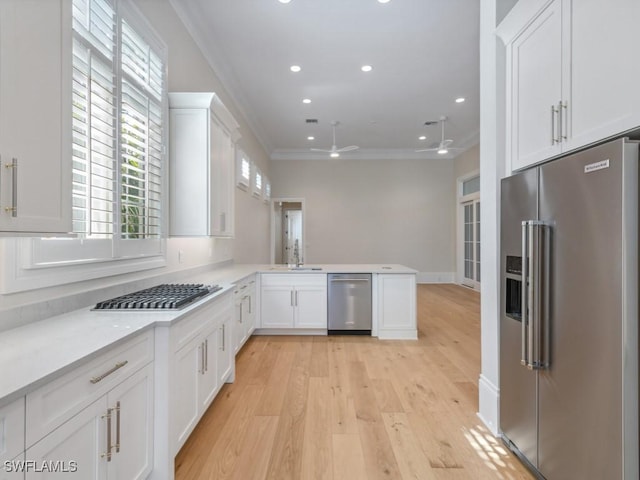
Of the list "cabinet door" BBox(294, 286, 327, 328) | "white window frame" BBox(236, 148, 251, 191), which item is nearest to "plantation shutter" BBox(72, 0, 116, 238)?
"cabinet door" BBox(294, 286, 327, 328)

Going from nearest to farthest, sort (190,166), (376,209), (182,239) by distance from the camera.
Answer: (190,166) < (182,239) < (376,209)

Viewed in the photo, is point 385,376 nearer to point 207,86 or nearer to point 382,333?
point 382,333

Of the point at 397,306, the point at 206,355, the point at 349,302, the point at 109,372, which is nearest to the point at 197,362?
the point at 206,355

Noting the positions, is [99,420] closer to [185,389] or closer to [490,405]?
[185,389]

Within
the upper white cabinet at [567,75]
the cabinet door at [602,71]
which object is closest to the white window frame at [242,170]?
the upper white cabinet at [567,75]

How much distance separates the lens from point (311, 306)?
4258 mm

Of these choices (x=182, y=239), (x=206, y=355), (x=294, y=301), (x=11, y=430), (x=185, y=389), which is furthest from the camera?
(x=294, y=301)

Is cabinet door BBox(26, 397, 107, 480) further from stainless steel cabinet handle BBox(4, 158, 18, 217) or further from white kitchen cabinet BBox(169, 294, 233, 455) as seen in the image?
stainless steel cabinet handle BBox(4, 158, 18, 217)

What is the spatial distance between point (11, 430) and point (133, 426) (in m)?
0.64

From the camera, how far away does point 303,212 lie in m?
8.55

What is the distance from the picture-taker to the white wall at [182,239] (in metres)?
1.51

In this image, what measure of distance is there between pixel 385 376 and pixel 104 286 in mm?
2402

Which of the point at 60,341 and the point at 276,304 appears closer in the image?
the point at 60,341

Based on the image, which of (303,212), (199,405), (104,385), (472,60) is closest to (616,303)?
(104,385)
